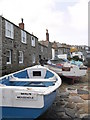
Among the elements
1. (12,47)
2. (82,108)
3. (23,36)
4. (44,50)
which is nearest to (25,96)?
(82,108)

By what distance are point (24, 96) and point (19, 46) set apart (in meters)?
12.9

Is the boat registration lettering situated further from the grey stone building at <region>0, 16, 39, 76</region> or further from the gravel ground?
the grey stone building at <region>0, 16, 39, 76</region>

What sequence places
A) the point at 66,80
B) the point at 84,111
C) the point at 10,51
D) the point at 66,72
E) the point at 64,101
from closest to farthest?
the point at 84,111, the point at 64,101, the point at 66,72, the point at 66,80, the point at 10,51

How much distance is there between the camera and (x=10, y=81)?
6.45 meters

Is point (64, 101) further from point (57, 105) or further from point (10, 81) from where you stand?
point (10, 81)

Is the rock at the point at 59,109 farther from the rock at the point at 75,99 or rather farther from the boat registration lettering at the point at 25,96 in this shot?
the boat registration lettering at the point at 25,96

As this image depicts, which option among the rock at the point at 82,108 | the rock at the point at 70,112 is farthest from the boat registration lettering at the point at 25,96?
the rock at the point at 82,108

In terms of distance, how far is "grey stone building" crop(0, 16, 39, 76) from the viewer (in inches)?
503

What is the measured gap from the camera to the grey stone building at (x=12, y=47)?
12.8 metres

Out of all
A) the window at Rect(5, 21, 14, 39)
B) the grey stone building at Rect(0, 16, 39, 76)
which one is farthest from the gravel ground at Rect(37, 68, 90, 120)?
the window at Rect(5, 21, 14, 39)

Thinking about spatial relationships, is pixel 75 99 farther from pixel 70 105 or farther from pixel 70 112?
pixel 70 112

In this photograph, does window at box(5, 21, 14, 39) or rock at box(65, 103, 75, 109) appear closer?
rock at box(65, 103, 75, 109)

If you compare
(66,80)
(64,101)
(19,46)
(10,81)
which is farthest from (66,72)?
(19,46)

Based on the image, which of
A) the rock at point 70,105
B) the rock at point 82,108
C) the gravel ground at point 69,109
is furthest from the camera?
the rock at point 70,105
